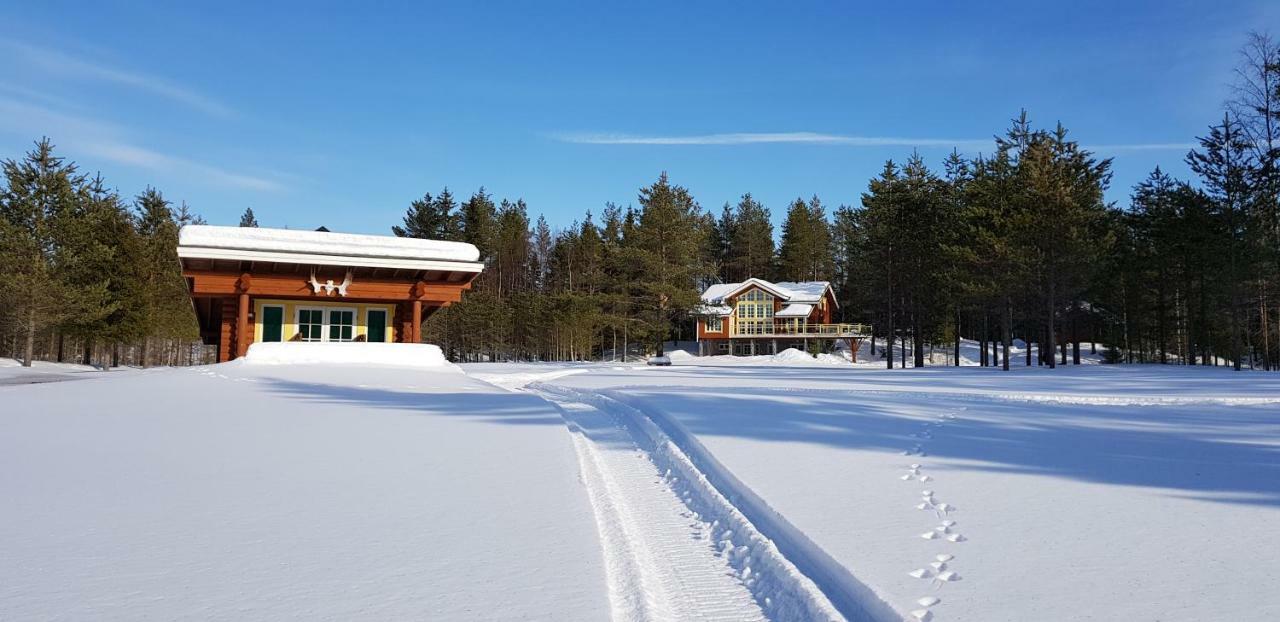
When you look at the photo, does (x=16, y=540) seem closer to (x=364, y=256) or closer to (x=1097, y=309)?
(x=364, y=256)

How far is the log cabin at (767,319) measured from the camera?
196ft

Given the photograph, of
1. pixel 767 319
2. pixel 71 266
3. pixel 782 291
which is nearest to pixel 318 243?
pixel 71 266

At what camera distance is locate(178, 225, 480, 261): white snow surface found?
23.7m

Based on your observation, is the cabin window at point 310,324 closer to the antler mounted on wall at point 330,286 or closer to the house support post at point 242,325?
the antler mounted on wall at point 330,286

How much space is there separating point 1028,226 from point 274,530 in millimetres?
33860

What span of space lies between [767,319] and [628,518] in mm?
56383

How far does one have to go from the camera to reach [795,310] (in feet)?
198

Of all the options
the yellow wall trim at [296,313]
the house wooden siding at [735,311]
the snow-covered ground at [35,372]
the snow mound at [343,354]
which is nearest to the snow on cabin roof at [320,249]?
the yellow wall trim at [296,313]

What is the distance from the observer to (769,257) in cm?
7675

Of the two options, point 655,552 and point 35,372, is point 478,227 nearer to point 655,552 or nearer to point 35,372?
point 35,372

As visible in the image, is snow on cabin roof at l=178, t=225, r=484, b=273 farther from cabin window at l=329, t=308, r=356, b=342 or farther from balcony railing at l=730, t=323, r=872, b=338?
balcony railing at l=730, t=323, r=872, b=338

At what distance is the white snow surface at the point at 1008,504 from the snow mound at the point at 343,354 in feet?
42.1

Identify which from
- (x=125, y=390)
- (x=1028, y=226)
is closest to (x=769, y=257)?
(x=1028, y=226)

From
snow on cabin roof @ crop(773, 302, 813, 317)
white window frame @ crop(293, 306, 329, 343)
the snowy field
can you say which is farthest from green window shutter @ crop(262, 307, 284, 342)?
snow on cabin roof @ crop(773, 302, 813, 317)
